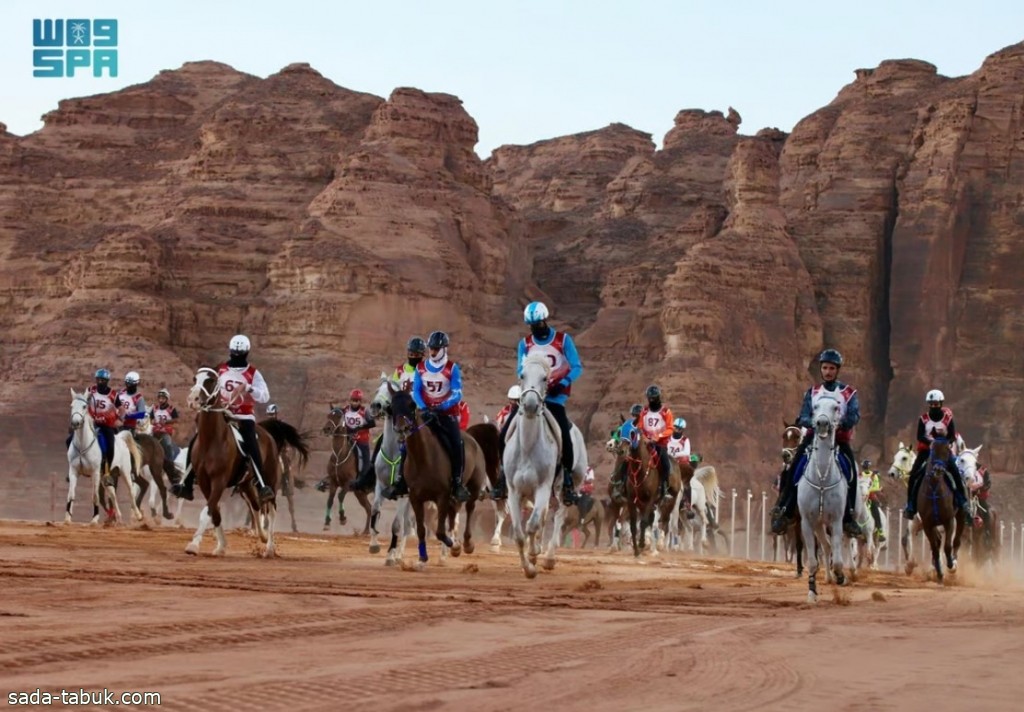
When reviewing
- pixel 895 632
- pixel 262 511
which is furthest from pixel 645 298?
pixel 895 632

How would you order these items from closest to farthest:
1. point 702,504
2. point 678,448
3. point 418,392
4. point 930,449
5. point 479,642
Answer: point 479,642 → point 418,392 → point 930,449 → point 678,448 → point 702,504

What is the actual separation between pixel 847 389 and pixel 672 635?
24.0 feet

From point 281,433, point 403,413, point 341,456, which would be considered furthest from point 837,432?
point 341,456

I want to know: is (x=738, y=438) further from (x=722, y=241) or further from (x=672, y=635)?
(x=672, y=635)

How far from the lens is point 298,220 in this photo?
131 m

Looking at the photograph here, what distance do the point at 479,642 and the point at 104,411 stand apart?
960 inches

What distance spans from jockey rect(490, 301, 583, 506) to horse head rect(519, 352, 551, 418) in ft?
0.72

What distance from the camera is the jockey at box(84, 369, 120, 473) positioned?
36812 mm

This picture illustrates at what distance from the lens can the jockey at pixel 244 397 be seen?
2553cm

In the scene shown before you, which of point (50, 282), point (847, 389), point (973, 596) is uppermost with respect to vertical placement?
point (50, 282)

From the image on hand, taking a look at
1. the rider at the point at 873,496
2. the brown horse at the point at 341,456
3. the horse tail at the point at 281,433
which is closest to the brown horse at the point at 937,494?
the horse tail at the point at 281,433

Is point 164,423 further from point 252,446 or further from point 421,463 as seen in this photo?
point 421,463

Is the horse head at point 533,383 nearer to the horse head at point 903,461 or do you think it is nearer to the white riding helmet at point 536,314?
the white riding helmet at point 536,314

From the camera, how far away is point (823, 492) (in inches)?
840
